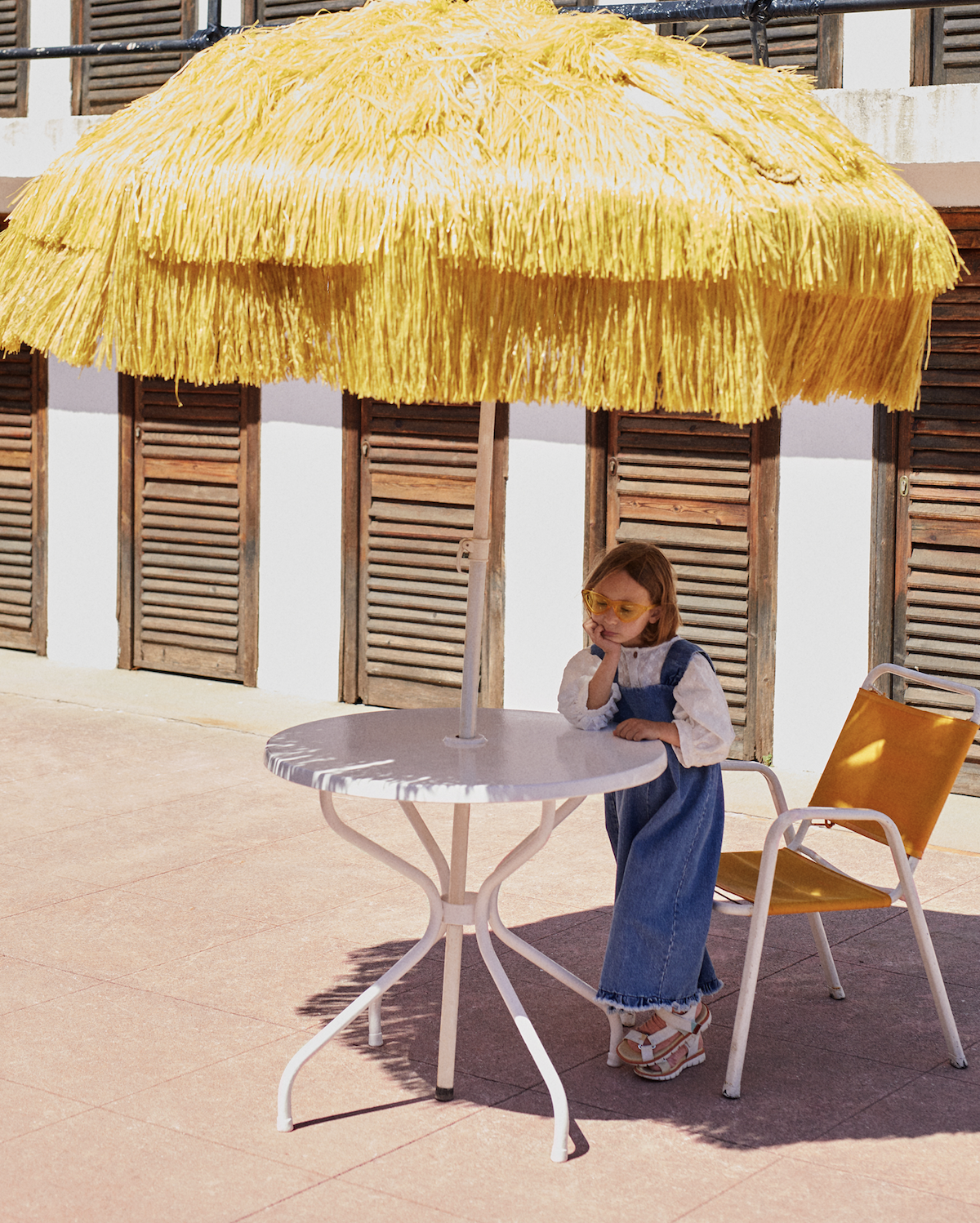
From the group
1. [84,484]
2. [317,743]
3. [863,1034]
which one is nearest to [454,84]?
[317,743]

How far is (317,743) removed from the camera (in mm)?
3967

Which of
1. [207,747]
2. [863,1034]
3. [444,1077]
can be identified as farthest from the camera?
[207,747]

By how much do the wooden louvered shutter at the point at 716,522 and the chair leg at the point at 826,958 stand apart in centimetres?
318

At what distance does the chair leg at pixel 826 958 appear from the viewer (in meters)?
4.60

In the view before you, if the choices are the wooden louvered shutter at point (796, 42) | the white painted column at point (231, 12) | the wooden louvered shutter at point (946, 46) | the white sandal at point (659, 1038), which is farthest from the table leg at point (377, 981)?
the white painted column at point (231, 12)

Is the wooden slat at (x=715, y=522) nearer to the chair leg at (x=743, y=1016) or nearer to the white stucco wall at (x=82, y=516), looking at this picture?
the white stucco wall at (x=82, y=516)

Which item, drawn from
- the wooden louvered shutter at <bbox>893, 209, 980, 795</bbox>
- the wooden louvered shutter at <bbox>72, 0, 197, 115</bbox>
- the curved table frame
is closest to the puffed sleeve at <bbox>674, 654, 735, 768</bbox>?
the curved table frame

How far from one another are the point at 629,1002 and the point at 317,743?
99 cm

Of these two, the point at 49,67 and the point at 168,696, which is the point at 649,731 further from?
the point at 49,67

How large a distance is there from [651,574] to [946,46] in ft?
14.6

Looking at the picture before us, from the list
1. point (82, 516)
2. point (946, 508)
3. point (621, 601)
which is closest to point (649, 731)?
point (621, 601)

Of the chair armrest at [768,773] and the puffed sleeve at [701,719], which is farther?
the chair armrest at [768,773]

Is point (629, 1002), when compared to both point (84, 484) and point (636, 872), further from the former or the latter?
point (84, 484)

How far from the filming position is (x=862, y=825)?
177 inches
